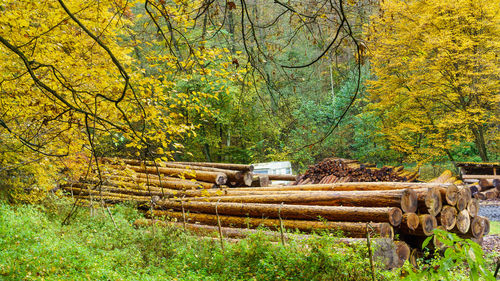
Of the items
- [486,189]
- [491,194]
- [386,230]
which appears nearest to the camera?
[386,230]

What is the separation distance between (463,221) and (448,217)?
2.27ft

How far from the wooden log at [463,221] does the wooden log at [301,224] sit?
87.2 inches

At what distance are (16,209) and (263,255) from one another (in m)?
6.52

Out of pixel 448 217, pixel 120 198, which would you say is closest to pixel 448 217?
pixel 448 217

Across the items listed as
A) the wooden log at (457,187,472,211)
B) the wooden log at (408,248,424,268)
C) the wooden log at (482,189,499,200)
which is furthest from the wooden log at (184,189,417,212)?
the wooden log at (482,189,499,200)

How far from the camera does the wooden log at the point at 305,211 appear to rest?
6.57 m

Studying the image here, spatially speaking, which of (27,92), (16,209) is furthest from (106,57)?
(16,209)

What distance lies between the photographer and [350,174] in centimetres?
1612

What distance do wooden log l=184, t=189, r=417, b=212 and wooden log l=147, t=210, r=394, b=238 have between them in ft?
1.74

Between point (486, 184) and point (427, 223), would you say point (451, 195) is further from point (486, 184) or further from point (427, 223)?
point (486, 184)

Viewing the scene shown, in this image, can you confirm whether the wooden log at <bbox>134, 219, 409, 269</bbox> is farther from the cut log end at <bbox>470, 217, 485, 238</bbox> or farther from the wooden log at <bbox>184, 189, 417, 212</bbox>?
the cut log end at <bbox>470, 217, 485, 238</bbox>

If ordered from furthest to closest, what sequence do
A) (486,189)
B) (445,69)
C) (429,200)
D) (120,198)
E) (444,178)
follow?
1. (444,178)
2. (445,69)
3. (486,189)
4. (120,198)
5. (429,200)

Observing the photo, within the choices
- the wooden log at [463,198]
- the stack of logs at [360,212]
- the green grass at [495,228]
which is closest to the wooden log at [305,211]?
the stack of logs at [360,212]

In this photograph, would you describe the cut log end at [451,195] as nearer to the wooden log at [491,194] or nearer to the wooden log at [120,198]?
the wooden log at [120,198]
